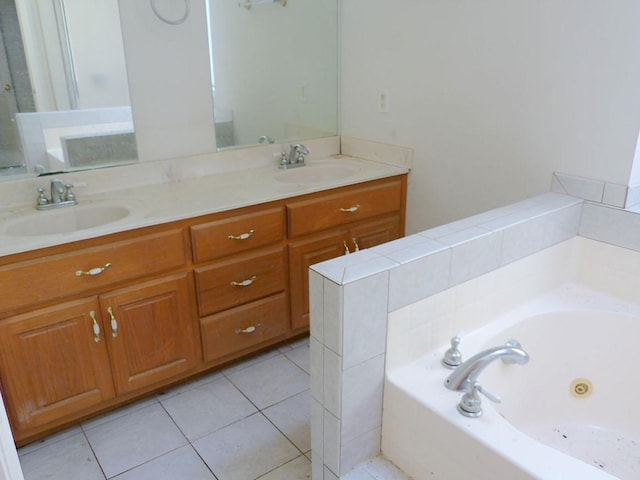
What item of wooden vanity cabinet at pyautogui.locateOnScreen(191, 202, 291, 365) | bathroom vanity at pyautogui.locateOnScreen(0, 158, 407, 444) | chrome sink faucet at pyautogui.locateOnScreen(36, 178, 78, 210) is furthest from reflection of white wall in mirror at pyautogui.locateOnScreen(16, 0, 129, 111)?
wooden vanity cabinet at pyautogui.locateOnScreen(191, 202, 291, 365)

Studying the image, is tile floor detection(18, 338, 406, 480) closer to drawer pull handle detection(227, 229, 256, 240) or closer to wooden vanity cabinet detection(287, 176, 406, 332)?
wooden vanity cabinet detection(287, 176, 406, 332)

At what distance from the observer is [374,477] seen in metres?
1.38

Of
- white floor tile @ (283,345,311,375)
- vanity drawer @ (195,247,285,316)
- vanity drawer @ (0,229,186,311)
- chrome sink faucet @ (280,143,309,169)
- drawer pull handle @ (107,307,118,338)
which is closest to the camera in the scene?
vanity drawer @ (0,229,186,311)

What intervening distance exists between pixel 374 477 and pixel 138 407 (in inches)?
43.7

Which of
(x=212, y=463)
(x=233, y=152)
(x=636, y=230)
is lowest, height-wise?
(x=212, y=463)

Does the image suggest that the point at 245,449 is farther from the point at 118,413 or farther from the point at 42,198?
the point at 42,198

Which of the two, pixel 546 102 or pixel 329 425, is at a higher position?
pixel 546 102

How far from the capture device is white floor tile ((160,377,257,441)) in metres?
1.94

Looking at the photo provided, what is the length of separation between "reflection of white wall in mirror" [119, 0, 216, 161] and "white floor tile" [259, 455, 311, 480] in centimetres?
142

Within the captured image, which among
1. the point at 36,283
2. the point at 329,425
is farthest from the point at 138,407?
the point at 329,425

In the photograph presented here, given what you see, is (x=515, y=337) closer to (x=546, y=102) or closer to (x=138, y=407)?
(x=546, y=102)

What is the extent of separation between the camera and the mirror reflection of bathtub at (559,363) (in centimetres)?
140

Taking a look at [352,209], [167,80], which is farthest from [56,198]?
[352,209]

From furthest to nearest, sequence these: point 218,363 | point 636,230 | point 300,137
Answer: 1. point 300,137
2. point 218,363
3. point 636,230
